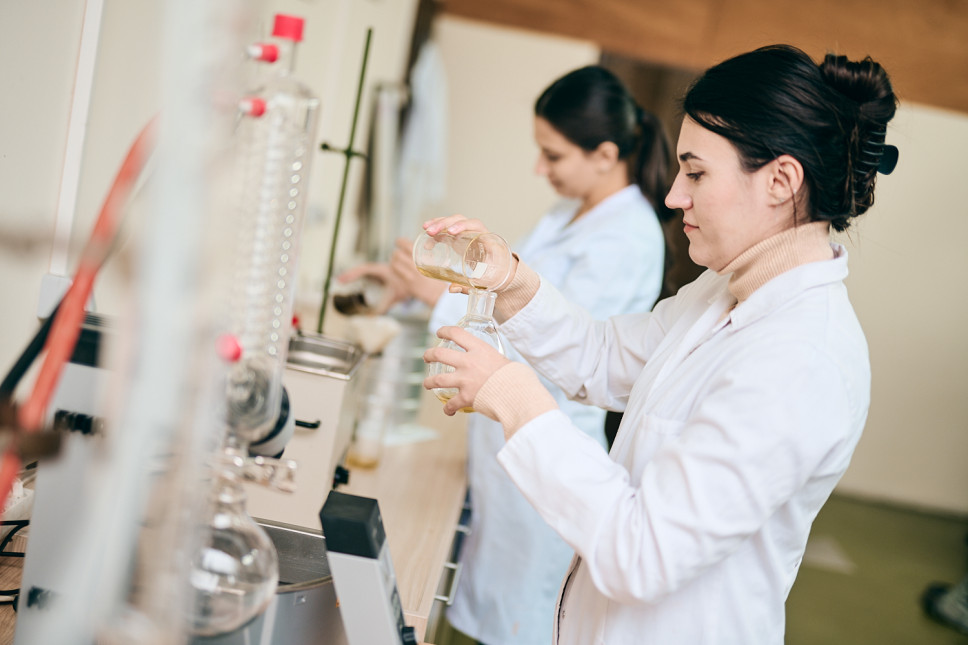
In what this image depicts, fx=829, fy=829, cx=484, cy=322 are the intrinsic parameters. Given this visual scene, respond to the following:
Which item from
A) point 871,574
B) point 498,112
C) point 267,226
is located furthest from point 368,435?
point 871,574

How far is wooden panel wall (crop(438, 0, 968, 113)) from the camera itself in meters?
4.08

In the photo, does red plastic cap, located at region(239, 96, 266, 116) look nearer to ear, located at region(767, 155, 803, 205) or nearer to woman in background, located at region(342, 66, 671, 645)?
ear, located at region(767, 155, 803, 205)

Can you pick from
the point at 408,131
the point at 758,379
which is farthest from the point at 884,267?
the point at 758,379

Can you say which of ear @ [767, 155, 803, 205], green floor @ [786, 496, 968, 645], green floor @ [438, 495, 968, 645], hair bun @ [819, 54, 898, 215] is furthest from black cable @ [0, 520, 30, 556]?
green floor @ [786, 496, 968, 645]

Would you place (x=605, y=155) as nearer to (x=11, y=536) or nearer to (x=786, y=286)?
(x=786, y=286)

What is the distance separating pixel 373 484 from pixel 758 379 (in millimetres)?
1097

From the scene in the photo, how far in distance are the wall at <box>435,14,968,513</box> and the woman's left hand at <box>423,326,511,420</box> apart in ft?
11.3

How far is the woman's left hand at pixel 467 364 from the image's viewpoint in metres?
1.04

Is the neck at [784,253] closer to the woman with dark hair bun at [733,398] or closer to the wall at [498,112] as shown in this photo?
the woman with dark hair bun at [733,398]

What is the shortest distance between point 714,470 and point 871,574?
3966mm

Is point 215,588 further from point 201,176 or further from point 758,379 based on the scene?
point 758,379

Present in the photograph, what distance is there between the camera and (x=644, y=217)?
201 centimetres

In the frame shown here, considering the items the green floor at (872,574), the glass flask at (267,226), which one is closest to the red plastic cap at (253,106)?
the glass flask at (267,226)

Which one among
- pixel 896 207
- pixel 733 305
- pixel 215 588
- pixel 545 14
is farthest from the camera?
pixel 896 207
